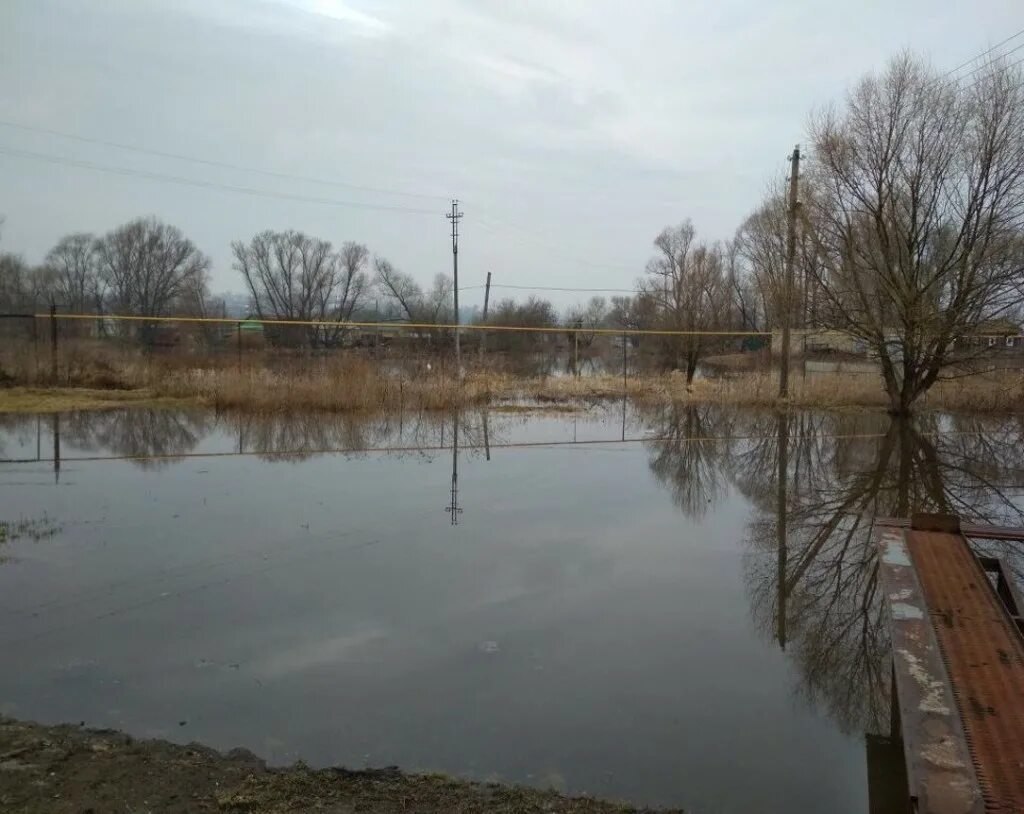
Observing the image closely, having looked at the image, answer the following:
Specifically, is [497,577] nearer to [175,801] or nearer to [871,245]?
[175,801]

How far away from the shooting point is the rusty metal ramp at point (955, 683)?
249 cm

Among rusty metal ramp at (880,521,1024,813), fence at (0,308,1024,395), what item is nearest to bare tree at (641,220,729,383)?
fence at (0,308,1024,395)

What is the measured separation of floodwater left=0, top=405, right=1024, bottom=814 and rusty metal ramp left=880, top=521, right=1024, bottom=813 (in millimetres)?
790

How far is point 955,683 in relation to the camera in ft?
10.3

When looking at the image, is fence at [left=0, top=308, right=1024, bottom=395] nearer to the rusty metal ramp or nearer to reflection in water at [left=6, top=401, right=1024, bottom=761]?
reflection in water at [left=6, top=401, right=1024, bottom=761]

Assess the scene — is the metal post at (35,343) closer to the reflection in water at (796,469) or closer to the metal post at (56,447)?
the metal post at (56,447)

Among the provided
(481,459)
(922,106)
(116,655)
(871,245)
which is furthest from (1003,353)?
(116,655)

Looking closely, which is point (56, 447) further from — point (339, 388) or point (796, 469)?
point (796, 469)

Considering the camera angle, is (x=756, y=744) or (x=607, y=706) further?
(x=607, y=706)

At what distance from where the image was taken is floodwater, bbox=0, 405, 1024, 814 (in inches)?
158

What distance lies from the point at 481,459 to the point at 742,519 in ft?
16.3

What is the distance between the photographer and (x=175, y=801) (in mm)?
3299

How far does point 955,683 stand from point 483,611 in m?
3.41

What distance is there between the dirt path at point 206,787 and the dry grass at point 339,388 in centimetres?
1471
